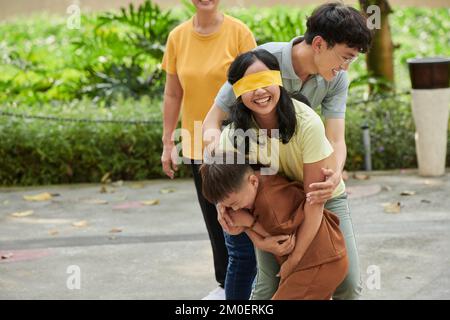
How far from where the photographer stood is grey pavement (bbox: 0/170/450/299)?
500cm

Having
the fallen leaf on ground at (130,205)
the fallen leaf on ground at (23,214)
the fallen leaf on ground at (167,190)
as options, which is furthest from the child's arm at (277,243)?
the fallen leaf on ground at (167,190)

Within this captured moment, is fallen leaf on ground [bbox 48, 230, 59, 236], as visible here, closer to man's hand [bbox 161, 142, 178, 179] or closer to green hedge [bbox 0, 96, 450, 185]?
green hedge [bbox 0, 96, 450, 185]

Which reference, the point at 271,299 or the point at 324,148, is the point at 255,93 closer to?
the point at 324,148

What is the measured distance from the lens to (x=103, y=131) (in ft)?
25.6

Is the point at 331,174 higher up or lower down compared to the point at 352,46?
lower down

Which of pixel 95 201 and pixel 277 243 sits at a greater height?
pixel 277 243

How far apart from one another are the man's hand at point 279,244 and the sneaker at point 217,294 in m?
1.27

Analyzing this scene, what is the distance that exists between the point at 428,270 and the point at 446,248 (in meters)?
0.41

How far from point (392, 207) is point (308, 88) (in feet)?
9.32

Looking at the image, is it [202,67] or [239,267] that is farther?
[202,67]

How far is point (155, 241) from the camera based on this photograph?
5.95m

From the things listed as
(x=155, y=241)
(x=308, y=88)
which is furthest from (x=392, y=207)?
(x=308, y=88)

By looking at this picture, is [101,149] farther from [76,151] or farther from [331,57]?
[331,57]
